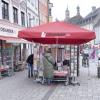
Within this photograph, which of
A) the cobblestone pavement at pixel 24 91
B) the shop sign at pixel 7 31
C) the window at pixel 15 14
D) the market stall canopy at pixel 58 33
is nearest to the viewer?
the cobblestone pavement at pixel 24 91

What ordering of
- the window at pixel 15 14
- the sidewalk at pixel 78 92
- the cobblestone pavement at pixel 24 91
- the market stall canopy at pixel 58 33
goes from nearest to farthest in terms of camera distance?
1. the sidewalk at pixel 78 92
2. the cobblestone pavement at pixel 24 91
3. the market stall canopy at pixel 58 33
4. the window at pixel 15 14

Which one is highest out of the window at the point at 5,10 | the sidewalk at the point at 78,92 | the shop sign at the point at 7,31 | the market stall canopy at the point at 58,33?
the window at the point at 5,10

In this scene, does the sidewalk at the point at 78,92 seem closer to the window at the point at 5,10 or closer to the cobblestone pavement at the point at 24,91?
the cobblestone pavement at the point at 24,91

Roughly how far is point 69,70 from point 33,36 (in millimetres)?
2500

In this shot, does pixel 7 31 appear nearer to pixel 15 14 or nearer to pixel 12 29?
pixel 12 29

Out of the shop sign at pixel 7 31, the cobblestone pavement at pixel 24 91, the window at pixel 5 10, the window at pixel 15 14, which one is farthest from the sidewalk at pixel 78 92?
the window at pixel 15 14

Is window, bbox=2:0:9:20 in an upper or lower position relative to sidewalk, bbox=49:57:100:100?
upper

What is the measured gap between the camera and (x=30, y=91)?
1420 centimetres

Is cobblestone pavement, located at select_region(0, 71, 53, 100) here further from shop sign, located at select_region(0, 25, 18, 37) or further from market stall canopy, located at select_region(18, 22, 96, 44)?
shop sign, located at select_region(0, 25, 18, 37)

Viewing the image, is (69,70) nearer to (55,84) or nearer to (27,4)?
(55,84)

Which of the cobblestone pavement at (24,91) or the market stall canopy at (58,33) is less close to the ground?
the market stall canopy at (58,33)

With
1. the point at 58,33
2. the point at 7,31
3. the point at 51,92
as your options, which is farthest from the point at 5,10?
the point at 51,92

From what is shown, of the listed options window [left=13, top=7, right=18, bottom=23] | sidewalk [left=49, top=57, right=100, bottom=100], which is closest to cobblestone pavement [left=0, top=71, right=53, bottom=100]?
sidewalk [left=49, top=57, right=100, bottom=100]

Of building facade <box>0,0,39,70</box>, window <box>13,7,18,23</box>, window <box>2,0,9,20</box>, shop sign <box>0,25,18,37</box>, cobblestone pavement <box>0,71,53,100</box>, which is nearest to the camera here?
cobblestone pavement <box>0,71,53,100</box>
